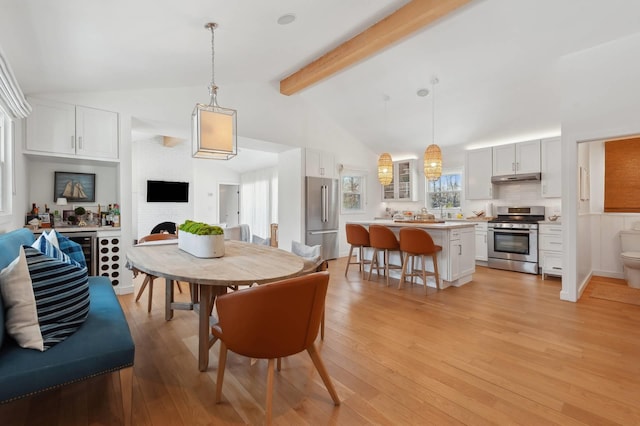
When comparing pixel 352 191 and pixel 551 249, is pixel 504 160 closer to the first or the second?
pixel 551 249

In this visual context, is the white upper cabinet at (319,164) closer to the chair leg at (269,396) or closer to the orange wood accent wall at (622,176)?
the orange wood accent wall at (622,176)

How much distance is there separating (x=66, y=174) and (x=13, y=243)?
8.39 ft

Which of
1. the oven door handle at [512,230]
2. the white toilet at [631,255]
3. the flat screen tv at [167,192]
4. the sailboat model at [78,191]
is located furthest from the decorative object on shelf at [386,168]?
the flat screen tv at [167,192]

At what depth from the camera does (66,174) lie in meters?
3.96

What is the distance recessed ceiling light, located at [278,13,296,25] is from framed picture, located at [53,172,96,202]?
3.24 meters

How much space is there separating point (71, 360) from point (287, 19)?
3097 millimetres

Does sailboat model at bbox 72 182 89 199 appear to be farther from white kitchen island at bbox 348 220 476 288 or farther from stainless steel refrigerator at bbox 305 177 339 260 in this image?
white kitchen island at bbox 348 220 476 288

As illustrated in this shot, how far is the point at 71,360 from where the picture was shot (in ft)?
4.25

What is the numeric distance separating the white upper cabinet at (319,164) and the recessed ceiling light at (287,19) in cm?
309

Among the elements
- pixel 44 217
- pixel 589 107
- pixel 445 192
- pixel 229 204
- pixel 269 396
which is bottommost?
pixel 269 396

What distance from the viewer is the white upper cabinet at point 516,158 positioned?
524 cm

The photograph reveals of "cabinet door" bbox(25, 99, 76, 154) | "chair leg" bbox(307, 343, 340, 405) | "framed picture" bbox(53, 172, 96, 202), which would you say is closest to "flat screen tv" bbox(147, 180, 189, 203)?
"framed picture" bbox(53, 172, 96, 202)

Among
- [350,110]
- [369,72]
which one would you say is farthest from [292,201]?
[369,72]

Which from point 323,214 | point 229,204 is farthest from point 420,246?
point 229,204
